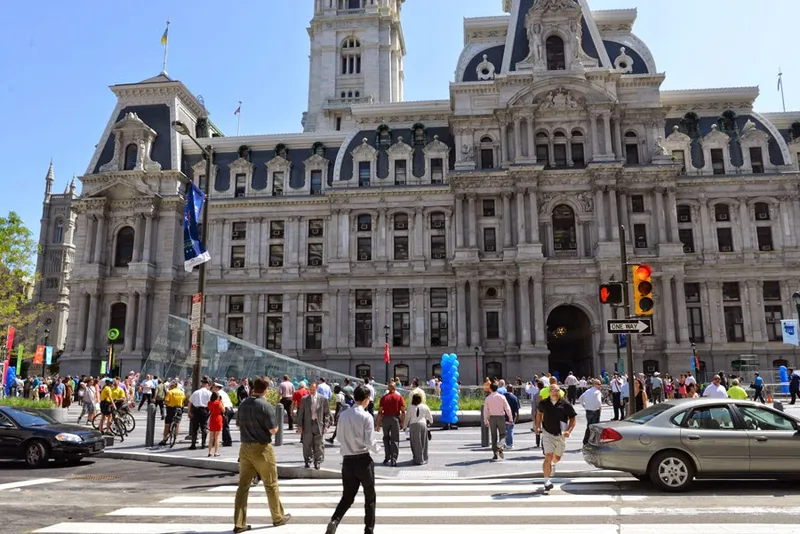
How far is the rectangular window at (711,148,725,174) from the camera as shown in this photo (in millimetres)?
49562

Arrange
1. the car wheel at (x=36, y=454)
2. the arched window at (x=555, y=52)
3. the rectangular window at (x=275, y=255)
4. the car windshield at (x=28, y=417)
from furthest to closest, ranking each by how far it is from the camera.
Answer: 1. the rectangular window at (x=275, y=255)
2. the arched window at (x=555, y=52)
3. the car windshield at (x=28, y=417)
4. the car wheel at (x=36, y=454)

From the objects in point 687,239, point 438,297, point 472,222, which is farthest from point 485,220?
point 687,239

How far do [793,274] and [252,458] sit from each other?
162 ft

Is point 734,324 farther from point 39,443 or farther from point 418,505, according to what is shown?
point 39,443

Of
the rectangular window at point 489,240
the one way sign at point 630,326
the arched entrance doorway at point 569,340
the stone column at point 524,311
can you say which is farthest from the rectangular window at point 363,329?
the one way sign at point 630,326

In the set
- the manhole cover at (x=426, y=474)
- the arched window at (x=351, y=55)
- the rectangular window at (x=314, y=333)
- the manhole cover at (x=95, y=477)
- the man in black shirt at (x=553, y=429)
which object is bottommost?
the manhole cover at (x=95, y=477)

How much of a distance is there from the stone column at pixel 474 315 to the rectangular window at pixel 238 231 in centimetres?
2088

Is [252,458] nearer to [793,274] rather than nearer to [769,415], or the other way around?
[769,415]

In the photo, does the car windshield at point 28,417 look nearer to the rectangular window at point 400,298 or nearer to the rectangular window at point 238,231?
the rectangular window at point 400,298

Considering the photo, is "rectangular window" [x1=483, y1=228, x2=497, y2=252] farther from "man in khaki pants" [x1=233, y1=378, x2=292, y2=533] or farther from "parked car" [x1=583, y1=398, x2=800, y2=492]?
"man in khaki pants" [x1=233, y1=378, x2=292, y2=533]

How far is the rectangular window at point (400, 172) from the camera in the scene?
51781 millimetres

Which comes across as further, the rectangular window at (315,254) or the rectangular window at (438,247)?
the rectangular window at (315,254)

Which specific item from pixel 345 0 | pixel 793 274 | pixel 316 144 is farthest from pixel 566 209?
pixel 345 0

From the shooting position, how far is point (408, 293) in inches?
1962
